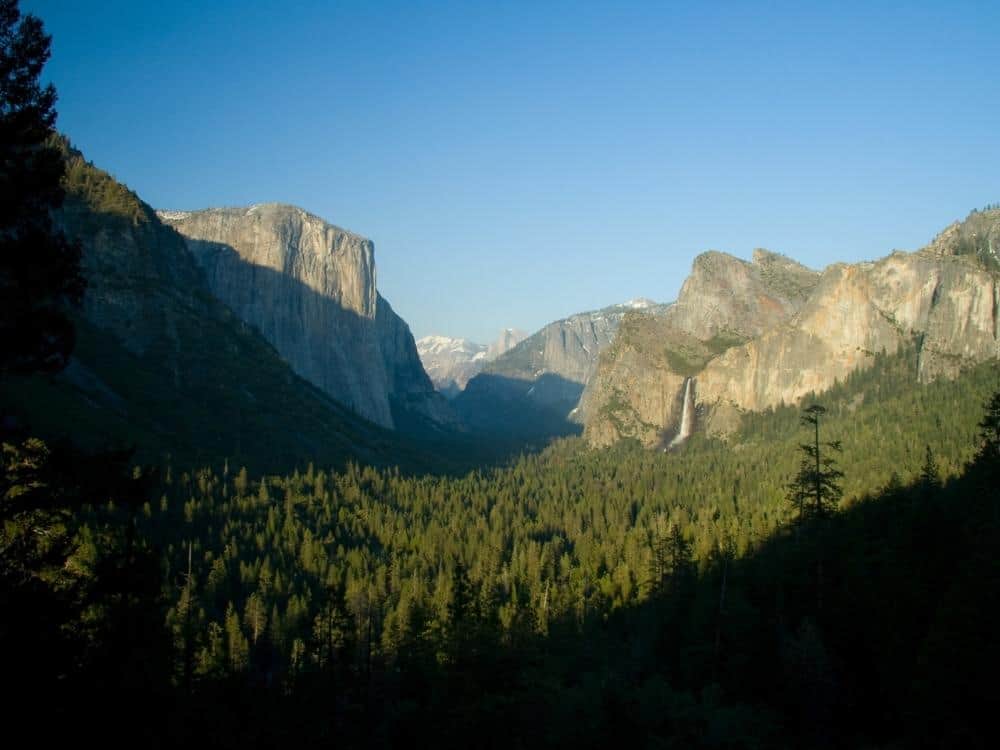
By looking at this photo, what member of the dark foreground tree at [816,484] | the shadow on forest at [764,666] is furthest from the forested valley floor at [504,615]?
the dark foreground tree at [816,484]

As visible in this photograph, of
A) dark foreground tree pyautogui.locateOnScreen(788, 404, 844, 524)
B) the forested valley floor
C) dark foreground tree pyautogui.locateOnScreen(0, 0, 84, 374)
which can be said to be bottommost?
the forested valley floor

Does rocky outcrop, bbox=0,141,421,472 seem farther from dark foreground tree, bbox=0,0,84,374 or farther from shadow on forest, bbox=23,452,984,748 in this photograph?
dark foreground tree, bbox=0,0,84,374

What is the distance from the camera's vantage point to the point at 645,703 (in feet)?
87.0

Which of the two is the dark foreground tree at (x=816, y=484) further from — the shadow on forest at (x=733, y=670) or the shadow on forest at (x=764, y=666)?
the shadow on forest at (x=733, y=670)

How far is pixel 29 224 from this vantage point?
43.1 ft

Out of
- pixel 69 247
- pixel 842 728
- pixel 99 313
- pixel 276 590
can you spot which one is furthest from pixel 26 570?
pixel 99 313

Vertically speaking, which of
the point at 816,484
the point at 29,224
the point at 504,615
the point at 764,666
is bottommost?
the point at 504,615

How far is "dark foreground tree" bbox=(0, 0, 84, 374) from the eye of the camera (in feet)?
42.0

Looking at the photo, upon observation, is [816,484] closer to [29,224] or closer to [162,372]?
[29,224]

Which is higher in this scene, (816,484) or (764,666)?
(816,484)

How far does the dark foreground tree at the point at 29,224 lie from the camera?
12.8 m

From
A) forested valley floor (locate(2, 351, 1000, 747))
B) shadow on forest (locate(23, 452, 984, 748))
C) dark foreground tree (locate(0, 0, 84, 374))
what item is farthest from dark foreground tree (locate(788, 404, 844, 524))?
dark foreground tree (locate(0, 0, 84, 374))

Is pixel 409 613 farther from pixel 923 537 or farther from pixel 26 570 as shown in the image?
pixel 26 570

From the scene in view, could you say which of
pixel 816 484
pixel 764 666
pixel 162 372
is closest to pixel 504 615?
pixel 764 666
